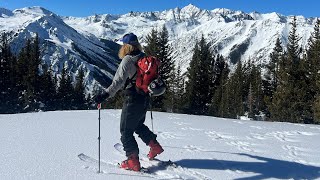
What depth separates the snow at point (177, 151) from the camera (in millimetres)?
6746

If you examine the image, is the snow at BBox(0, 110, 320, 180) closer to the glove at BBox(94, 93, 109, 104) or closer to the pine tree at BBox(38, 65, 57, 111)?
the glove at BBox(94, 93, 109, 104)

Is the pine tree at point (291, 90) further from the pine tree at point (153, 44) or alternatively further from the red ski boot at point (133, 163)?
the red ski boot at point (133, 163)

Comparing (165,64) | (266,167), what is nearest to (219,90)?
(165,64)

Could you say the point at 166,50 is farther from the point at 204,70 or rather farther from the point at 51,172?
the point at 51,172

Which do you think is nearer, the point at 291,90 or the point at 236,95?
the point at 291,90

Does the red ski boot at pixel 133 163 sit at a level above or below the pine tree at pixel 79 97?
below

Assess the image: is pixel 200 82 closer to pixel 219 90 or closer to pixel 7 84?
pixel 219 90

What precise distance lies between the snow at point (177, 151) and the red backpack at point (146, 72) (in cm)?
155

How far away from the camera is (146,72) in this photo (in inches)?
262

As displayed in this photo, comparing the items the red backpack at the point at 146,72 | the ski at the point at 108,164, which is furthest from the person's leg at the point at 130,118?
the ski at the point at 108,164

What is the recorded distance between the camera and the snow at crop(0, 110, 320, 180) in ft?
22.1

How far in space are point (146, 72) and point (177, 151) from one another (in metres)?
2.58

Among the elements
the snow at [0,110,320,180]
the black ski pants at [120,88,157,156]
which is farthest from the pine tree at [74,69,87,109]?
the black ski pants at [120,88,157,156]

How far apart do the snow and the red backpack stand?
1552mm
